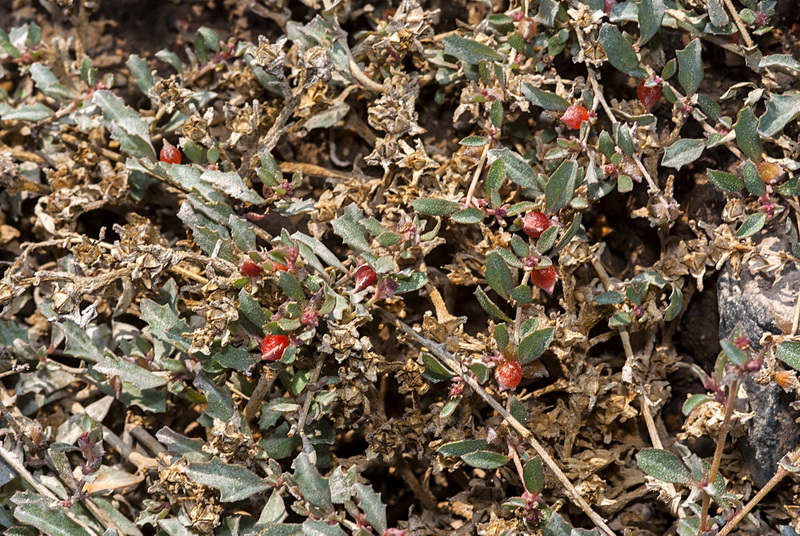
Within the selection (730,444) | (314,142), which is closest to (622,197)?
(730,444)

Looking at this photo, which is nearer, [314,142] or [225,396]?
[225,396]

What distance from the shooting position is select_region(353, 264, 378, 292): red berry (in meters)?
1.60

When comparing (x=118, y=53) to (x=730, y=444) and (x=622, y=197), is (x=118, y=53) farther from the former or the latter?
(x=730, y=444)

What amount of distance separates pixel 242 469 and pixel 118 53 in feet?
3.89

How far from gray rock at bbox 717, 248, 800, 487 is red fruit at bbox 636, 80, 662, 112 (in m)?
0.37

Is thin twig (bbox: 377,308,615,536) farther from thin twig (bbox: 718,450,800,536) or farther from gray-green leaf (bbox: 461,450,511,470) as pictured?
thin twig (bbox: 718,450,800,536)

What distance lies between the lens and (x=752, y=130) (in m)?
1.58

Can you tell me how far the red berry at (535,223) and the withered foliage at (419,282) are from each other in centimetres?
2

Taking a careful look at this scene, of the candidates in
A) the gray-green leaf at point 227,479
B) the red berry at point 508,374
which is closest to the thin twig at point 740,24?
the red berry at point 508,374

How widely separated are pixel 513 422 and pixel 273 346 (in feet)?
1.59

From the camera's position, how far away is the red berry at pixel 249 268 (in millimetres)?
1566

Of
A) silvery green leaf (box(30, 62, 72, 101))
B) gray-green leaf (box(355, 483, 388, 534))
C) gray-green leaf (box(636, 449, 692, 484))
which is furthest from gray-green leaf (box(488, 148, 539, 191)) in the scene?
silvery green leaf (box(30, 62, 72, 101))

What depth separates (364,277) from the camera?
160cm

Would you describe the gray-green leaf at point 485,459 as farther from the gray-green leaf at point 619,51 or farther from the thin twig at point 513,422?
the gray-green leaf at point 619,51
